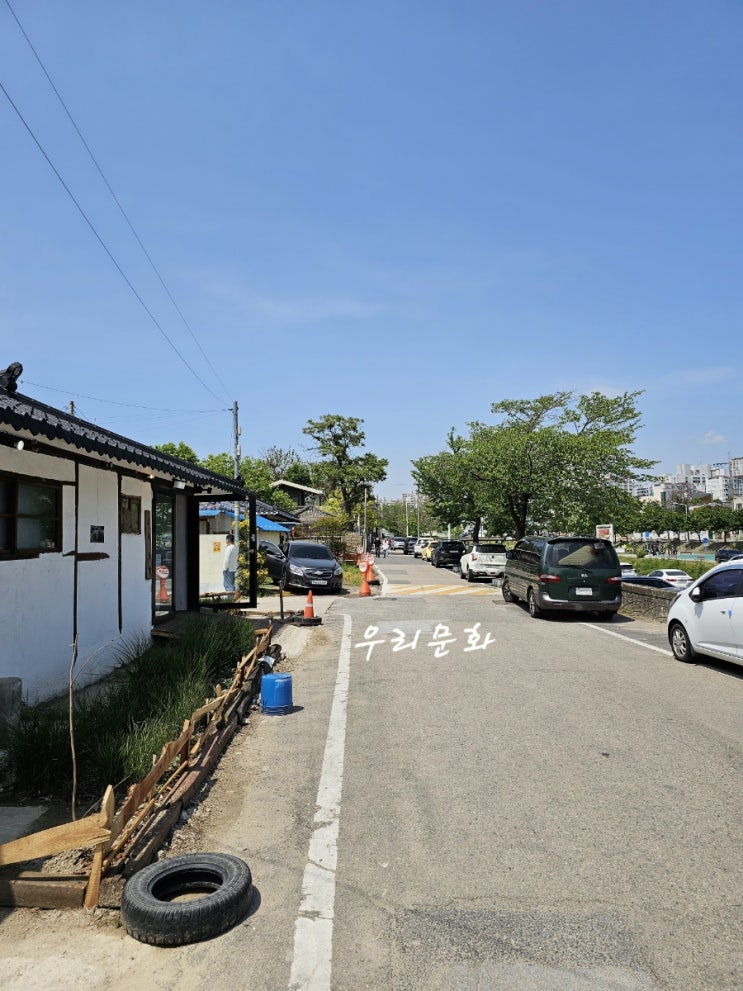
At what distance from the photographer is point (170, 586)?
1423 cm

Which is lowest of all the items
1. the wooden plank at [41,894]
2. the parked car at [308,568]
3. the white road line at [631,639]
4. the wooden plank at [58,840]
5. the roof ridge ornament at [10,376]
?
the white road line at [631,639]

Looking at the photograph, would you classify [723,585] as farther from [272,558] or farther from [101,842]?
[272,558]

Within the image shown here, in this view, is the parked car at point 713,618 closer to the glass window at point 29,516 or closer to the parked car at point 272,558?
the glass window at point 29,516

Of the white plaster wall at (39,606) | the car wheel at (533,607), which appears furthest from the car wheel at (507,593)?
the white plaster wall at (39,606)

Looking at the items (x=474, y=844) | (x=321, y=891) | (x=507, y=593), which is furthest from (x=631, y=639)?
(x=321, y=891)

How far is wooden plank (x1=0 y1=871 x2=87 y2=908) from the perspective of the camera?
3.65 metres

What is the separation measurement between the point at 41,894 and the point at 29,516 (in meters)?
4.39

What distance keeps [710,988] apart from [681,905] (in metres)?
0.68

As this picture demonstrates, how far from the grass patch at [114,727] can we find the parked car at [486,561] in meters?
23.1

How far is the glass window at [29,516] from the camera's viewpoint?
681 centimetres

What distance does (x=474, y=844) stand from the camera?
436cm

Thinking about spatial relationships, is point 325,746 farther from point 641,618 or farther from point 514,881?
point 641,618

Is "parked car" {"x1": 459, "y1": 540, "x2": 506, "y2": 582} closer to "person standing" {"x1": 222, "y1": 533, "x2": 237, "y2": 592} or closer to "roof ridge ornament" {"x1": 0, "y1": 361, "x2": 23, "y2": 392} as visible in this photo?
"person standing" {"x1": 222, "y1": 533, "x2": 237, "y2": 592}

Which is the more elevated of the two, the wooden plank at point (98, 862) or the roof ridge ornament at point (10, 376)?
the roof ridge ornament at point (10, 376)
